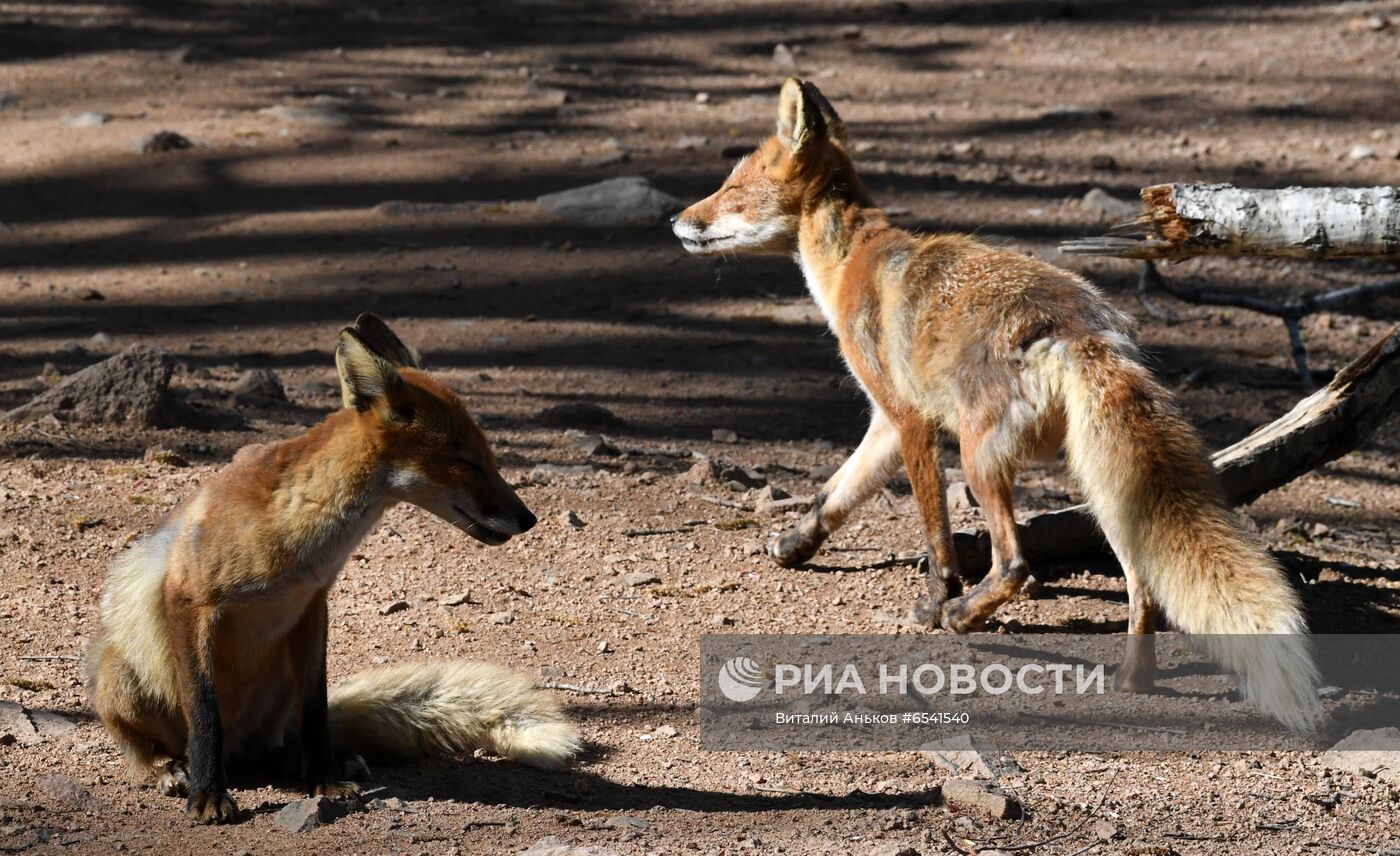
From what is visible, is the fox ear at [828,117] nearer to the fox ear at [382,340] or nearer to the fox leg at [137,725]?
the fox ear at [382,340]

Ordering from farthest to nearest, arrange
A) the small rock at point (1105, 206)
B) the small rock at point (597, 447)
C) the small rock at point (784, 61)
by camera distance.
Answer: the small rock at point (784, 61) < the small rock at point (1105, 206) < the small rock at point (597, 447)

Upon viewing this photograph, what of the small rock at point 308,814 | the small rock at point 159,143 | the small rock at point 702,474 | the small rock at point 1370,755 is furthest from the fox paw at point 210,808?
the small rock at point 159,143

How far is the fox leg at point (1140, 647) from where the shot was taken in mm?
5836

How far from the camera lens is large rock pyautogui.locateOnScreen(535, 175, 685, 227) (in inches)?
498

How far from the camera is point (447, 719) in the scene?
17.1ft

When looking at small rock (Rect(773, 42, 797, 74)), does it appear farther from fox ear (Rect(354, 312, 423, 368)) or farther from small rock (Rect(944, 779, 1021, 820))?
small rock (Rect(944, 779, 1021, 820))

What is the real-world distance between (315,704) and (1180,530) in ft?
9.61

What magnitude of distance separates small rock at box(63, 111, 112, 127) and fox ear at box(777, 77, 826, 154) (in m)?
9.62

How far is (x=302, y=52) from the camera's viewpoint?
55.2ft

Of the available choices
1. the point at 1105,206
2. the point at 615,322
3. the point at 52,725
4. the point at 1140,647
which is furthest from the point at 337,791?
the point at 1105,206

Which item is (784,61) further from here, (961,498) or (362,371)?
(362,371)

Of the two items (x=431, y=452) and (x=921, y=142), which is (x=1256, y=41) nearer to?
(x=921, y=142)

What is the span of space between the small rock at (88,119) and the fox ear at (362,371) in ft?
36.7

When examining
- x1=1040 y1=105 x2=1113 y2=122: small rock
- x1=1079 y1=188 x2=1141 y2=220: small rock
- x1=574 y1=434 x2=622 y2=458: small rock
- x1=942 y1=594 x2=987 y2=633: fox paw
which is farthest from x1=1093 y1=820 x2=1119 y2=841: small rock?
x1=1040 y1=105 x2=1113 y2=122: small rock
